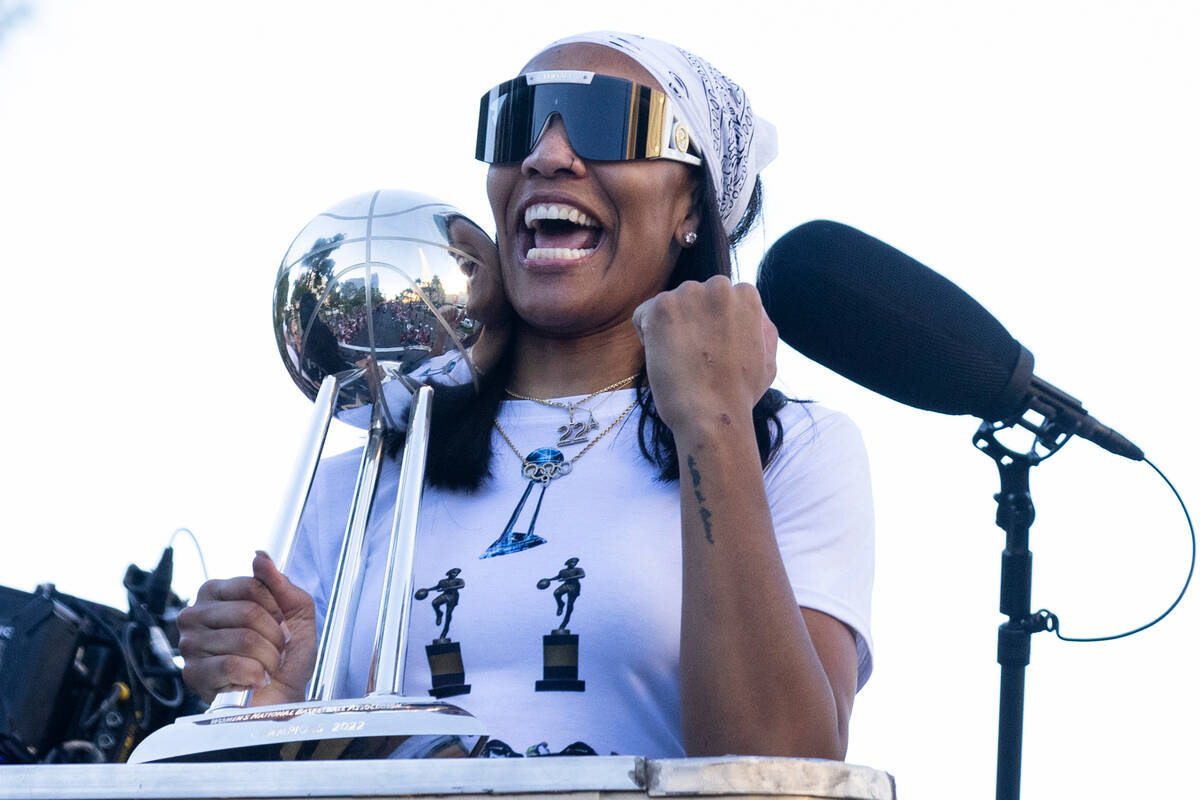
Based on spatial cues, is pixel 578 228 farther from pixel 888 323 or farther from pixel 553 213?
pixel 888 323

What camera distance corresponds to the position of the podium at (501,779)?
1103 millimetres

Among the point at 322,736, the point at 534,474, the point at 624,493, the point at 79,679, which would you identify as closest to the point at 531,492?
the point at 534,474

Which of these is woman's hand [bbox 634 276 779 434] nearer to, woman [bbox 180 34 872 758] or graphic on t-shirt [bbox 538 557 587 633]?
woman [bbox 180 34 872 758]

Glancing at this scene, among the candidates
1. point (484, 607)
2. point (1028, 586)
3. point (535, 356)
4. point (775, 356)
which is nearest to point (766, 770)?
point (775, 356)

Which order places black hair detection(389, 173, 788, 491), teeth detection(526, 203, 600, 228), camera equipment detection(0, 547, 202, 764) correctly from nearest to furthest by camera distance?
black hair detection(389, 173, 788, 491)
teeth detection(526, 203, 600, 228)
camera equipment detection(0, 547, 202, 764)

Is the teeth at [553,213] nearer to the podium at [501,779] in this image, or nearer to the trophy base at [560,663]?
the trophy base at [560,663]

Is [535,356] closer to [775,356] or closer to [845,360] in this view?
[845,360]

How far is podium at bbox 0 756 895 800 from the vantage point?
1.10m

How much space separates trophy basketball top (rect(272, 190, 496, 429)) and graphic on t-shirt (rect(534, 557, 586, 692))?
0.38 m

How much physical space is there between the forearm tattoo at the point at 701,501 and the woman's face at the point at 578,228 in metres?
0.75

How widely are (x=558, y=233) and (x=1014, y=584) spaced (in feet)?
Answer: 3.27

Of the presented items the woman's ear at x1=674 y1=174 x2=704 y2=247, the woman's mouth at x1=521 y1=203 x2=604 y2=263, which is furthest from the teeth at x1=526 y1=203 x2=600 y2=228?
the woman's ear at x1=674 y1=174 x2=704 y2=247

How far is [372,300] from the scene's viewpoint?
2.00 m

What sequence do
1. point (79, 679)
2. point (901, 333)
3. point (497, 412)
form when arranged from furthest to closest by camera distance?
point (79, 679) → point (497, 412) → point (901, 333)
